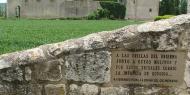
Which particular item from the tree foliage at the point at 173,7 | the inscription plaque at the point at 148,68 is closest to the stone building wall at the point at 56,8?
the tree foliage at the point at 173,7

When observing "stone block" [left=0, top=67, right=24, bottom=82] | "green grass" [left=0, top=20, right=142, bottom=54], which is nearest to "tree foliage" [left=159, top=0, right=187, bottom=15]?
"green grass" [left=0, top=20, right=142, bottom=54]

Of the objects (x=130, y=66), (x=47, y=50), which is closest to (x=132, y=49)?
(x=130, y=66)

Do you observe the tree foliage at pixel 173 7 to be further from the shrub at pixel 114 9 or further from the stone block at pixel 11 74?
the stone block at pixel 11 74

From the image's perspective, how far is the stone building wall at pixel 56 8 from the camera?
62.2 metres

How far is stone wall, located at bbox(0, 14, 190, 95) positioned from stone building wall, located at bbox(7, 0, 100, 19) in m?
56.2

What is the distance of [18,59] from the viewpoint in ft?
18.6

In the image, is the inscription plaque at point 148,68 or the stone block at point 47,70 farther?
the inscription plaque at point 148,68

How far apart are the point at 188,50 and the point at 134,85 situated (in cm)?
76

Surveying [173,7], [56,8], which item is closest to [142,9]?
[173,7]

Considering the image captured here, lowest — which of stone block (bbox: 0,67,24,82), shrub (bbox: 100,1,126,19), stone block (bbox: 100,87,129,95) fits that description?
stone block (bbox: 100,87,129,95)

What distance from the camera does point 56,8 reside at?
62875mm

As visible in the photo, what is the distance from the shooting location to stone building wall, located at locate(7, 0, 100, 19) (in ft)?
204

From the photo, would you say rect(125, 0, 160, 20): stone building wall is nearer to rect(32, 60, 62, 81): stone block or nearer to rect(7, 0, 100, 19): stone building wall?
rect(7, 0, 100, 19): stone building wall

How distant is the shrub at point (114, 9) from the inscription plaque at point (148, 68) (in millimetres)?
56600
